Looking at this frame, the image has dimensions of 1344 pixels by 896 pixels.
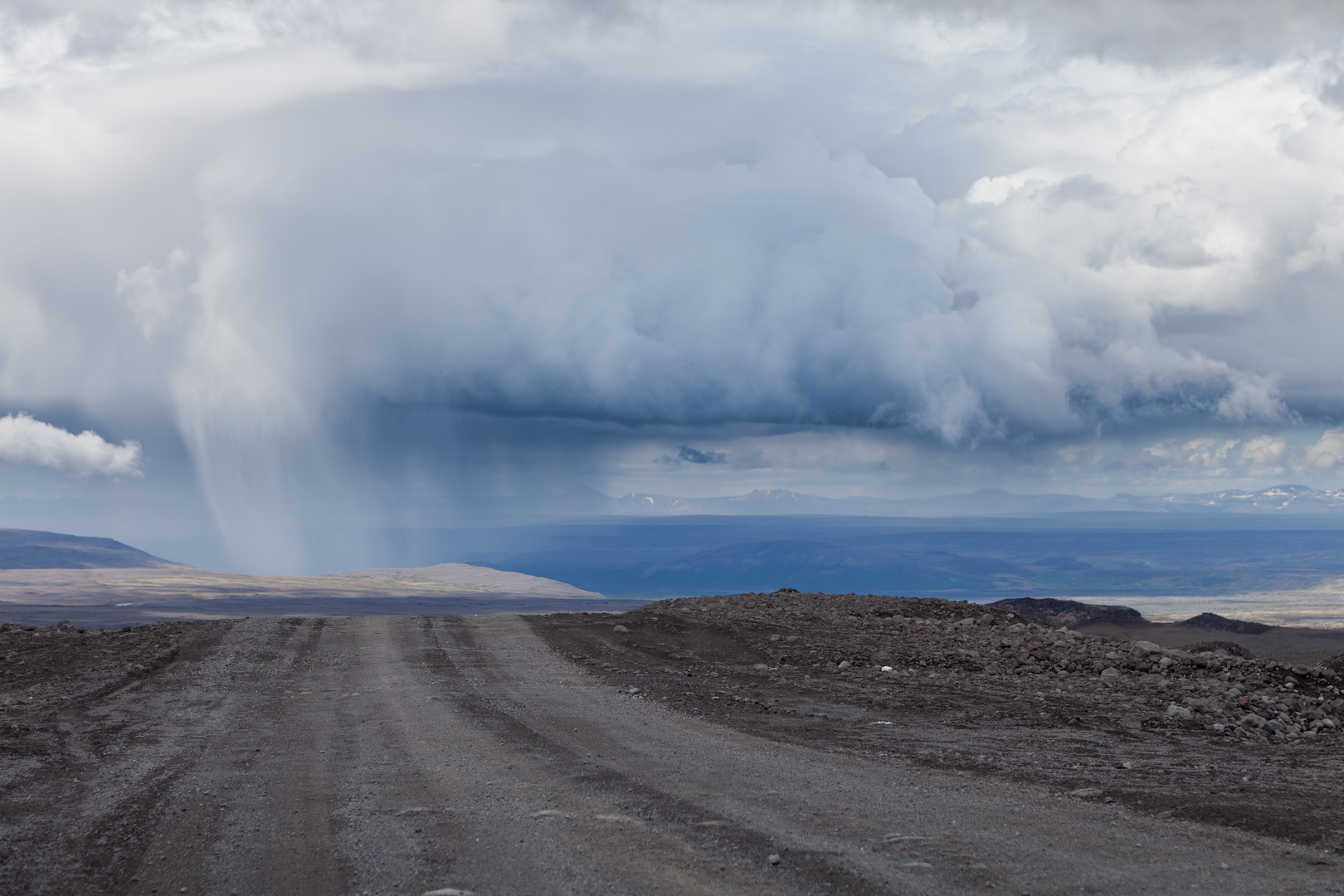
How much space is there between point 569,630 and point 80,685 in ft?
49.2

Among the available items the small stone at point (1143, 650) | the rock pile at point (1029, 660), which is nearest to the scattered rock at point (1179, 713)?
the rock pile at point (1029, 660)

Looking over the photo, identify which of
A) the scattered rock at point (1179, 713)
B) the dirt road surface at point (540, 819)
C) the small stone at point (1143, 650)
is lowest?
the scattered rock at point (1179, 713)

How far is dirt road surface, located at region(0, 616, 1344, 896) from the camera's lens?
9266mm

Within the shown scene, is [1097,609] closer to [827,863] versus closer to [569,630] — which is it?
[569,630]

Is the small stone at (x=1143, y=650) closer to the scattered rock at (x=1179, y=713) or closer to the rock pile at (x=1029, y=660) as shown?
the rock pile at (x=1029, y=660)

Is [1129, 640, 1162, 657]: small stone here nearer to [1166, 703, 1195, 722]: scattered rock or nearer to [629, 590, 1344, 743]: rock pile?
[629, 590, 1344, 743]: rock pile

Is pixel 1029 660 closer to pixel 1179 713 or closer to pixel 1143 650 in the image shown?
pixel 1143 650

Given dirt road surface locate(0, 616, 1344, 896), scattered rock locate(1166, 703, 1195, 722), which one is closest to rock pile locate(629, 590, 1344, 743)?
scattered rock locate(1166, 703, 1195, 722)

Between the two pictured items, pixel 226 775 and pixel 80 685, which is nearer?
pixel 226 775

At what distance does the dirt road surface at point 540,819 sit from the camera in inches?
365

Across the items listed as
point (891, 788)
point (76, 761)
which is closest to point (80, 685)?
point (76, 761)

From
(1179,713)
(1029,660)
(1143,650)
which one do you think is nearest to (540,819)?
(1179,713)

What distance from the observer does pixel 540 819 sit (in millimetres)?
11141

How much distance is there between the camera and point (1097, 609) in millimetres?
116875
